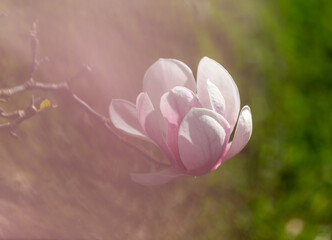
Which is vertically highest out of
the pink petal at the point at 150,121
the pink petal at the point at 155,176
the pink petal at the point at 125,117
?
the pink petal at the point at 125,117

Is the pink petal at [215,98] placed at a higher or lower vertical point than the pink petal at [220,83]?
lower

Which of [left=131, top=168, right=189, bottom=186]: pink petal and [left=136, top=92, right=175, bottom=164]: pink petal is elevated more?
[left=136, top=92, right=175, bottom=164]: pink petal

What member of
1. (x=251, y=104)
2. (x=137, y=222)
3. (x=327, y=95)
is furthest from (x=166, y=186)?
(x=327, y=95)
